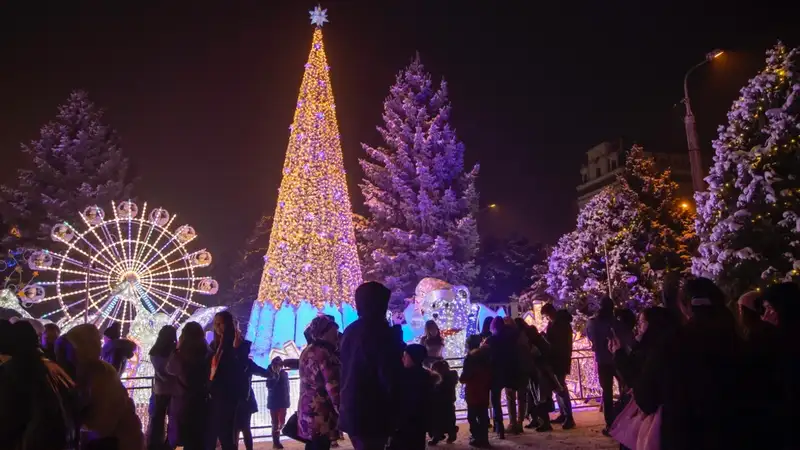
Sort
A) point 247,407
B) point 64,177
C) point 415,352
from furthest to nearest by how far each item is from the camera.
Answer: point 64,177 → point 247,407 → point 415,352

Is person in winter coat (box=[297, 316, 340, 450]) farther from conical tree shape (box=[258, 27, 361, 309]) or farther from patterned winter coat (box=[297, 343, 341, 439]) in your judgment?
conical tree shape (box=[258, 27, 361, 309])

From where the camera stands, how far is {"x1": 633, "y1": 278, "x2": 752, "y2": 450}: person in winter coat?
3535 millimetres

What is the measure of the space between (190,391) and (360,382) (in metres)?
2.46

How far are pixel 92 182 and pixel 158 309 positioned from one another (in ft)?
64.4

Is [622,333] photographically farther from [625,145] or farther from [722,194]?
[625,145]

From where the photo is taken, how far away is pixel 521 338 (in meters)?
9.00

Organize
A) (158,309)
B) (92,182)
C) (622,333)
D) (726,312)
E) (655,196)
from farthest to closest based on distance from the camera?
1. (92,182)
2. (655,196)
3. (158,309)
4. (622,333)
5. (726,312)

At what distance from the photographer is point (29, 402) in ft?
11.6

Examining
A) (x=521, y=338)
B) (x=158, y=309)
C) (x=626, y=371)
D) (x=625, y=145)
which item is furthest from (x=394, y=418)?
(x=625, y=145)

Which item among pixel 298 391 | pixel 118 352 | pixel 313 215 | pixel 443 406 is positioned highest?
pixel 313 215

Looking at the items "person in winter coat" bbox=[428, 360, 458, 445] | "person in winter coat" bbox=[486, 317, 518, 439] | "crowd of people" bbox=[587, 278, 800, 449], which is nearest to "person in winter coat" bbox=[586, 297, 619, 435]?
"person in winter coat" bbox=[486, 317, 518, 439]

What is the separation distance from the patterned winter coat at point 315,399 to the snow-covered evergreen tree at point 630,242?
18.0 m

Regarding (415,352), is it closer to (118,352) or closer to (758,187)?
(118,352)

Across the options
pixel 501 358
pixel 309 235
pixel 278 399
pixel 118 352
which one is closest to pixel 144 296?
pixel 309 235
